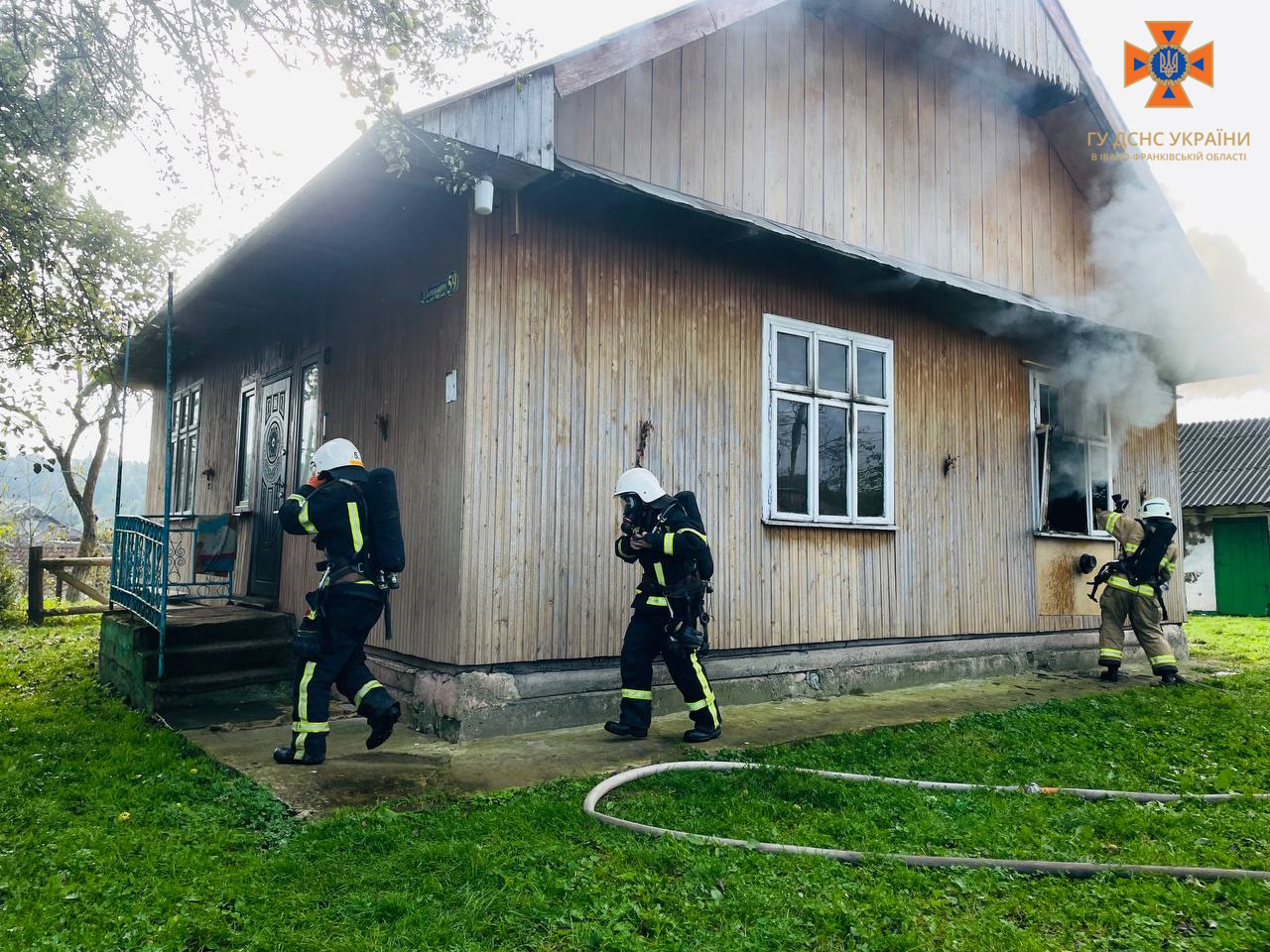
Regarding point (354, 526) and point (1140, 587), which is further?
point (1140, 587)

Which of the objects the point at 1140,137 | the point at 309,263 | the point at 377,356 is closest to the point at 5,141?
the point at 309,263

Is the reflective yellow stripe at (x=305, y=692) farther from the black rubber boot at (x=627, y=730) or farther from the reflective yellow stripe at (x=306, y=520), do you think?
the black rubber boot at (x=627, y=730)

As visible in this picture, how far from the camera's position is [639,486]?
5.97 m

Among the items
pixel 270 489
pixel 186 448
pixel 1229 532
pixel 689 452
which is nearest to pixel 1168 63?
pixel 689 452

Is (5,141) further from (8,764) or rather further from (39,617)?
(39,617)

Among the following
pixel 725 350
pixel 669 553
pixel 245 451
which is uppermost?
pixel 725 350

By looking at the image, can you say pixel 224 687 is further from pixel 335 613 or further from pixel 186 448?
pixel 186 448

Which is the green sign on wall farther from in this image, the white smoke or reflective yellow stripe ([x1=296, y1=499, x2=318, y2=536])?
the white smoke

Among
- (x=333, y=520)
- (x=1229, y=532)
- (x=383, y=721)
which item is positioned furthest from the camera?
(x=1229, y=532)

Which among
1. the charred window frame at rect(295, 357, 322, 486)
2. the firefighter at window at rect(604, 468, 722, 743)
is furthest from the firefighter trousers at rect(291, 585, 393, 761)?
the charred window frame at rect(295, 357, 322, 486)

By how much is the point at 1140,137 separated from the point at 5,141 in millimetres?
11672

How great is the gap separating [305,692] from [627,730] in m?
2.08

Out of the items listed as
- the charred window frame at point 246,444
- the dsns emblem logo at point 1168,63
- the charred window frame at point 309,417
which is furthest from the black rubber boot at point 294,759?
the dsns emblem logo at point 1168,63

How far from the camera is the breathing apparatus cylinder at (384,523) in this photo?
215 inches
